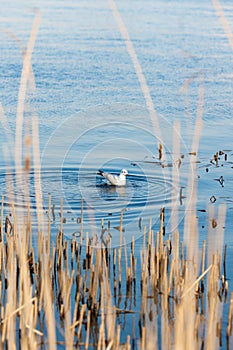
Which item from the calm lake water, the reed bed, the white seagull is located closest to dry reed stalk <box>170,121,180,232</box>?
the calm lake water

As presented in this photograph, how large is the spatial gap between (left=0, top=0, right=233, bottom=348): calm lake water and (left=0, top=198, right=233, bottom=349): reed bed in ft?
2.64

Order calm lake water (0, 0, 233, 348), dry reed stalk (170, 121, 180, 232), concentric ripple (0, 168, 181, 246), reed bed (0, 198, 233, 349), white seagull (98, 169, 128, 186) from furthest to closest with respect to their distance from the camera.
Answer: white seagull (98, 169, 128, 186) → calm lake water (0, 0, 233, 348) → concentric ripple (0, 168, 181, 246) → dry reed stalk (170, 121, 180, 232) → reed bed (0, 198, 233, 349)

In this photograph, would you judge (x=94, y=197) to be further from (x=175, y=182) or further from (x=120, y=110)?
(x=120, y=110)

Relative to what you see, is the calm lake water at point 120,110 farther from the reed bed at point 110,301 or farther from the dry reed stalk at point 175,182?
the reed bed at point 110,301

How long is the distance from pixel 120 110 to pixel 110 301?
7.39 metres

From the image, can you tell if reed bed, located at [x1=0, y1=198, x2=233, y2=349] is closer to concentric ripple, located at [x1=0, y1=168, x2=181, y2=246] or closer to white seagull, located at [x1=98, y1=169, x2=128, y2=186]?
concentric ripple, located at [x1=0, y1=168, x2=181, y2=246]

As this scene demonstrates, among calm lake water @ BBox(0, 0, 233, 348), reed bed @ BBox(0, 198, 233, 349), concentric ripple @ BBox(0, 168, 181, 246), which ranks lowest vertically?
reed bed @ BBox(0, 198, 233, 349)

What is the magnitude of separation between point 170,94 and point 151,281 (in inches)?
335

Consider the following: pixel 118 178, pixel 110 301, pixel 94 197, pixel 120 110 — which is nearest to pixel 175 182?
pixel 118 178

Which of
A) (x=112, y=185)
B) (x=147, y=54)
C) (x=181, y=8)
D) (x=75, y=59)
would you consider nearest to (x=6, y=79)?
(x=75, y=59)

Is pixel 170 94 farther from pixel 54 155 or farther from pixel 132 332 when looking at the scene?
pixel 132 332

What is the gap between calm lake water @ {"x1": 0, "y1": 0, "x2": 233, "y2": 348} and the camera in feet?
27.8

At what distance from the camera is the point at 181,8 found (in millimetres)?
25750

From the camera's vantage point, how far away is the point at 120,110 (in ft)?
40.6
